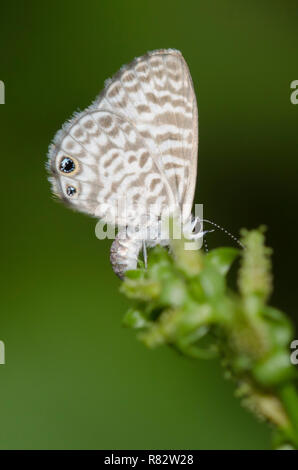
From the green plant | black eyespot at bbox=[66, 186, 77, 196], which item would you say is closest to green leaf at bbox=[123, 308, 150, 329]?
the green plant

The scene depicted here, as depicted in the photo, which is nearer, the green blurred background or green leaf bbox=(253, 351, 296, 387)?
green leaf bbox=(253, 351, 296, 387)

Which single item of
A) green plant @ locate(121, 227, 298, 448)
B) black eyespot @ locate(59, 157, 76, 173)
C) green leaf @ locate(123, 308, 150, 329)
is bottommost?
green plant @ locate(121, 227, 298, 448)

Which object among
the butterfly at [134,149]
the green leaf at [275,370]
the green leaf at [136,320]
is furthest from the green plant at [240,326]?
the butterfly at [134,149]

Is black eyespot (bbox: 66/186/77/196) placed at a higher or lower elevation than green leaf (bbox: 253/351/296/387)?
higher

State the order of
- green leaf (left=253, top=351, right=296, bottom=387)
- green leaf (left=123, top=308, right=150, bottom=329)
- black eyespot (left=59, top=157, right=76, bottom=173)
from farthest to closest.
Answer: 1. black eyespot (left=59, top=157, right=76, bottom=173)
2. green leaf (left=123, top=308, right=150, bottom=329)
3. green leaf (left=253, top=351, right=296, bottom=387)

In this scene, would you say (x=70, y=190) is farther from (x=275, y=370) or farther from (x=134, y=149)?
(x=275, y=370)

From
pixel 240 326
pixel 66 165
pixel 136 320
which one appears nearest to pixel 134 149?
pixel 66 165

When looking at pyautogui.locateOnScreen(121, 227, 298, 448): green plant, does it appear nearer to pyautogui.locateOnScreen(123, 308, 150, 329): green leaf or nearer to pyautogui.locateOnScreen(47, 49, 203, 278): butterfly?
pyautogui.locateOnScreen(123, 308, 150, 329): green leaf
